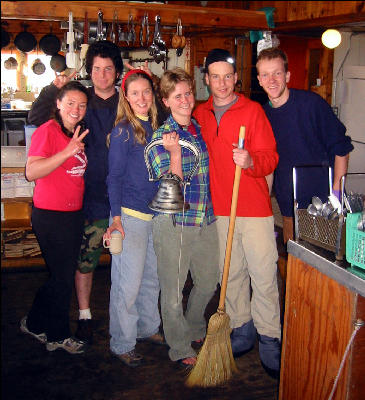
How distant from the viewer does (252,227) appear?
109 inches

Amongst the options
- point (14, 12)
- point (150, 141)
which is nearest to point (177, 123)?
point (150, 141)

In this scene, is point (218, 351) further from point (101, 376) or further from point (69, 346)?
point (69, 346)

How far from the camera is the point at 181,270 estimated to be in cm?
272

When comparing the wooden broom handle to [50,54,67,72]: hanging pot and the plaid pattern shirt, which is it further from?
[50,54,67,72]: hanging pot

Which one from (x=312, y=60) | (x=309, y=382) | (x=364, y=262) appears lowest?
(x=309, y=382)

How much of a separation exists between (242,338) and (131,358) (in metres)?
0.70

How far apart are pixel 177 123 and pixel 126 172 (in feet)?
1.30

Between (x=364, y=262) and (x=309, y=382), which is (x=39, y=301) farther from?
(x=364, y=262)

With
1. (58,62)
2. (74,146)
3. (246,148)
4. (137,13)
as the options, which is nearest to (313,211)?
(246,148)

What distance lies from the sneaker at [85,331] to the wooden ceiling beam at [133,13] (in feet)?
8.40

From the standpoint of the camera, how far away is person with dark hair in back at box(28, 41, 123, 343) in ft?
9.83

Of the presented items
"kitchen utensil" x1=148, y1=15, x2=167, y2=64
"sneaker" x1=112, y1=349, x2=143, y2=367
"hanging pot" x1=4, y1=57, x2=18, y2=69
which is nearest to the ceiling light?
"kitchen utensil" x1=148, y1=15, x2=167, y2=64

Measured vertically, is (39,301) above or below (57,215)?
below

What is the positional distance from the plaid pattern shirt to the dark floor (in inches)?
37.6
